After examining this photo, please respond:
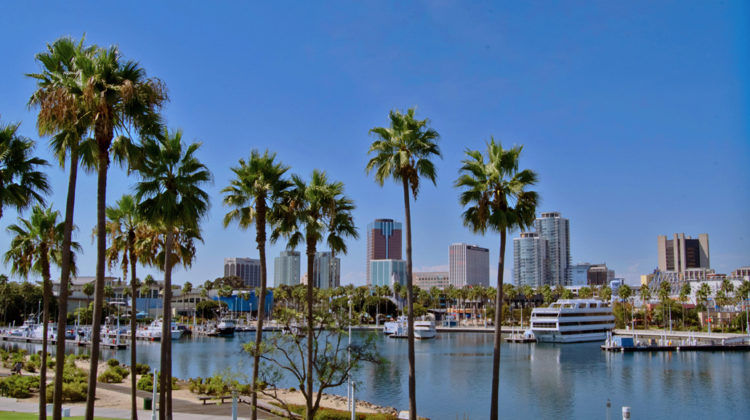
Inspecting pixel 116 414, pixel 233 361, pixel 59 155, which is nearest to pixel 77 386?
pixel 116 414

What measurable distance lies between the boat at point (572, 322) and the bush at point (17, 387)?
11479cm

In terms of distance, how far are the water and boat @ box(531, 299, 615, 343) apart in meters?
23.2

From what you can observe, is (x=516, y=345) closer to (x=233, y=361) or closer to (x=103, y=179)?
(x=233, y=361)

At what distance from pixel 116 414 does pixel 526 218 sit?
2508cm

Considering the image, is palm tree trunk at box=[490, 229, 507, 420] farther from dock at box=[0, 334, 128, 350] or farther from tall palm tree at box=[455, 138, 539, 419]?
dock at box=[0, 334, 128, 350]

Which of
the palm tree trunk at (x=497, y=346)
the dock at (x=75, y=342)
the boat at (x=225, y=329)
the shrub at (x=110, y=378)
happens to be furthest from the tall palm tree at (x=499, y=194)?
the boat at (x=225, y=329)

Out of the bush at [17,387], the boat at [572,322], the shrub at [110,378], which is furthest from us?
the boat at [572,322]

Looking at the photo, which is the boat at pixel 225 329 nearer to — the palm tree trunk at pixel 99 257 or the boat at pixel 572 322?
the boat at pixel 572 322

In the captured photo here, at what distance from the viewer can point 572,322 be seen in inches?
5438

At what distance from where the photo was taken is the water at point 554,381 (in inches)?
2026

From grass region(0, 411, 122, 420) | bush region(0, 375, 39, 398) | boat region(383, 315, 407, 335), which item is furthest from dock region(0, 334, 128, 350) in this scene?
grass region(0, 411, 122, 420)

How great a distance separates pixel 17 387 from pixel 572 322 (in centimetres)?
12211

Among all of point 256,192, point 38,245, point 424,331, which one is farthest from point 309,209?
point 424,331

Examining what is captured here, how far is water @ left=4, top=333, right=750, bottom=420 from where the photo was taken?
169 feet
